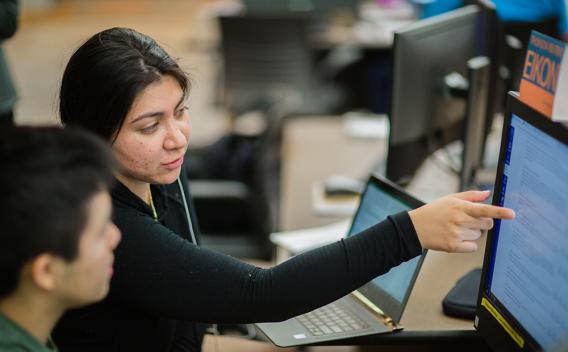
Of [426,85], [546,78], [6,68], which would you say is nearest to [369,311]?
[546,78]

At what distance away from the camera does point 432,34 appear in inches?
89.0

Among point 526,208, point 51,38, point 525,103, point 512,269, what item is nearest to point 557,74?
point 525,103

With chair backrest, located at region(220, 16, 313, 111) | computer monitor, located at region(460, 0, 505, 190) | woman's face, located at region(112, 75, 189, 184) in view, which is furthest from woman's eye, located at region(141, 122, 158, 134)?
chair backrest, located at region(220, 16, 313, 111)

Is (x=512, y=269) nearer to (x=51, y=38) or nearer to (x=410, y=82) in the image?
(x=410, y=82)

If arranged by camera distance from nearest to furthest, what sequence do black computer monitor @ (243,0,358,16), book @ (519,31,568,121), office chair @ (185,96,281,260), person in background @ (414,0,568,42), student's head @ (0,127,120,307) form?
student's head @ (0,127,120,307)
book @ (519,31,568,121)
person in background @ (414,0,568,42)
office chair @ (185,96,281,260)
black computer monitor @ (243,0,358,16)

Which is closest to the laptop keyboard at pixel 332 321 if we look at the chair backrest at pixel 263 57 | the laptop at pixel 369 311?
the laptop at pixel 369 311

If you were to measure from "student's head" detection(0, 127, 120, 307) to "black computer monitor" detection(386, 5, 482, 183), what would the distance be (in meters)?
1.16

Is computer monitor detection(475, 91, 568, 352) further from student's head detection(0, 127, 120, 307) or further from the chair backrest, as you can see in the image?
the chair backrest

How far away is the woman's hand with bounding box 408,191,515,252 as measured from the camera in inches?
53.2

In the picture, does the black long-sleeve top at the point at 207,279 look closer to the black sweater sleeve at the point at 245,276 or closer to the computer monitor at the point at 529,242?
the black sweater sleeve at the point at 245,276

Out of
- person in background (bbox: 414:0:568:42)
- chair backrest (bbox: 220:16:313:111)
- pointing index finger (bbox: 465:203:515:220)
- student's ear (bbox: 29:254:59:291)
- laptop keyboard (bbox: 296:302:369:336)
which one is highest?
student's ear (bbox: 29:254:59:291)

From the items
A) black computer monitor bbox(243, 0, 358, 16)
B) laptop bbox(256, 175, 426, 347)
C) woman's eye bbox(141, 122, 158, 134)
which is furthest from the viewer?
black computer monitor bbox(243, 0, 358, 16)

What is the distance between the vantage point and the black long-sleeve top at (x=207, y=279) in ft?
4.62

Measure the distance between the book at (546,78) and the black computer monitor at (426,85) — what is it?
815 mm
